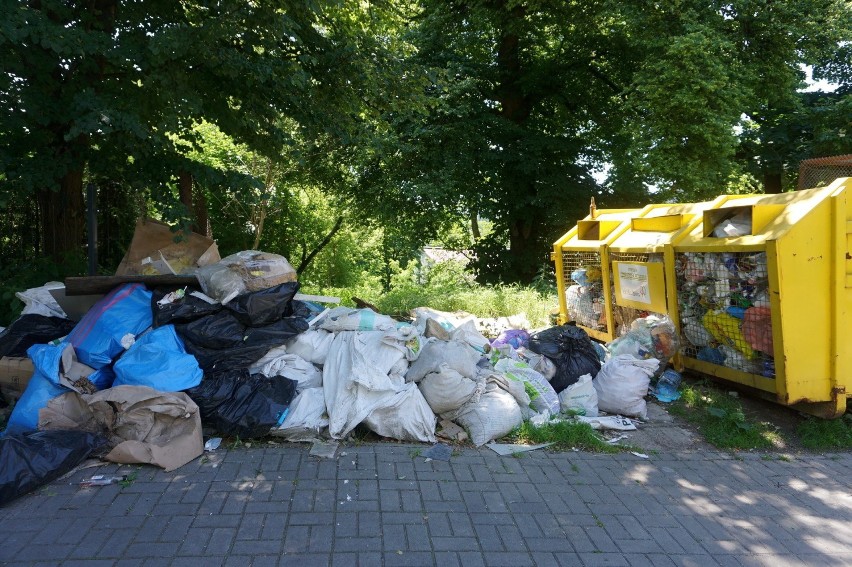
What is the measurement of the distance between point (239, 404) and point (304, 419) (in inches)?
17.3

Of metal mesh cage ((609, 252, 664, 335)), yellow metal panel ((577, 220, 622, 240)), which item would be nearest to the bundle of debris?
metal mesh cage ((609, 252, 664, 335))

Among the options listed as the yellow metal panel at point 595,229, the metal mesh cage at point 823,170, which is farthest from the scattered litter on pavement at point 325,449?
the metal mesh cage at point 823,170

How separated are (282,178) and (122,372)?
9.02 metres

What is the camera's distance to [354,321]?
4949 mm

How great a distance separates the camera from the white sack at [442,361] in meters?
4.41

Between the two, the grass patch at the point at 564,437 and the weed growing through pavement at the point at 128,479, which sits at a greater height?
the weed growing through pavement at the point at 128,479

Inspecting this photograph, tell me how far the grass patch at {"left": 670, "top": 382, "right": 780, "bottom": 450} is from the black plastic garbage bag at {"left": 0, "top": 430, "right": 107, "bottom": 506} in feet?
13.7

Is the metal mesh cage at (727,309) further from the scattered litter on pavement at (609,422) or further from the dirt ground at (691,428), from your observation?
the scattered litter on pavement at (609,422)

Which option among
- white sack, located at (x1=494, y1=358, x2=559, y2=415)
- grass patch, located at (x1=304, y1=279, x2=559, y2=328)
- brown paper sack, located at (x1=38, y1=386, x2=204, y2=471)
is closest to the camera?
brown paper sack, located at (x1=38, y1=386, x2=204, y2=471)

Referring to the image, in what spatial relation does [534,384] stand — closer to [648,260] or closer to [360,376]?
[360,376]

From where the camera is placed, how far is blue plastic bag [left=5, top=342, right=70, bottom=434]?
12.9 ft

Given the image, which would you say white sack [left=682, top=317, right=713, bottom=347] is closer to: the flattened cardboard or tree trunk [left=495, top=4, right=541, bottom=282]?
the flattened cardboard

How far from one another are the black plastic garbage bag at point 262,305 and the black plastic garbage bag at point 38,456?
3.97 feet

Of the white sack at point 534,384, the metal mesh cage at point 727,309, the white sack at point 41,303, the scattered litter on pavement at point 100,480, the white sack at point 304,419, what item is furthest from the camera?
the white sack at point 41,303
